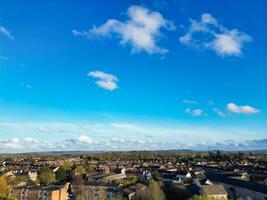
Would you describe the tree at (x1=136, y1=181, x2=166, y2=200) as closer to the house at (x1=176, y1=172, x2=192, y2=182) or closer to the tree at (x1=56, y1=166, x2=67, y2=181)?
the house at (x1=176, y1=172, x2=192, y2=182)

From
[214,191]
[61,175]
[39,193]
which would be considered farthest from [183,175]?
[39,193]

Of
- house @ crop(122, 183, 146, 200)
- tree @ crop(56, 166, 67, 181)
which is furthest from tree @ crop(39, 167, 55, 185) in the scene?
house @ crop(122, 183, 146, 200)

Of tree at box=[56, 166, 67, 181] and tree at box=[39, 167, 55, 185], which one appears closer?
tree at box=[39, 167, 55, 185]

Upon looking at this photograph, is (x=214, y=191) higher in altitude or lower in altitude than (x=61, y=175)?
lower

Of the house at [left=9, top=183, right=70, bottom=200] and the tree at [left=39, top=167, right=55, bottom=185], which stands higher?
the tree at [left=39, top=167, right=55, bottom=185]

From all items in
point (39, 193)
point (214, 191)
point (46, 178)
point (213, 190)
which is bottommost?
point (39, 193)

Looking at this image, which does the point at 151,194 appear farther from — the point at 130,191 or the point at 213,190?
the point at 213,190

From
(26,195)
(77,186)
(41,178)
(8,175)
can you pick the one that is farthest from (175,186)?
(8,175)

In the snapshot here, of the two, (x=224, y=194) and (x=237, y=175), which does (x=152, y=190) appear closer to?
(x=224, y=194)
